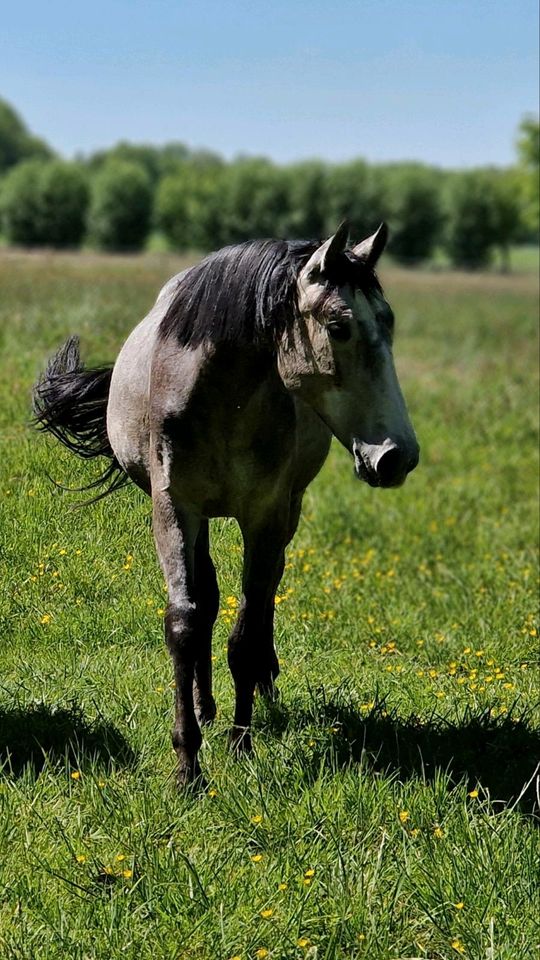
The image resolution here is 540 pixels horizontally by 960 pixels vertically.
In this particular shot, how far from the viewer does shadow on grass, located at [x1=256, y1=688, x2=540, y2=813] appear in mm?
4441

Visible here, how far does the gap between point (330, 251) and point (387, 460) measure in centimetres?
76

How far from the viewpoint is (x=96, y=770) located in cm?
415

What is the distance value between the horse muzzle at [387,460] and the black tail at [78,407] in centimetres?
160

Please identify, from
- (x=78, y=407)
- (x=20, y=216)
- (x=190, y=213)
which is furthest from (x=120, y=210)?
(x=78, y=407)

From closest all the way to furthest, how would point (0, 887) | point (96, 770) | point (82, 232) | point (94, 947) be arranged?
1. point (94, 947)
2. point (0, 887)
3. point (96, 770)
4. point (82, 232)

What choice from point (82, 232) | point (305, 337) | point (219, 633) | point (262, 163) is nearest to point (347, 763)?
point (219, 633)

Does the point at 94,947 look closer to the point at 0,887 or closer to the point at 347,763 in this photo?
the point at 0,887

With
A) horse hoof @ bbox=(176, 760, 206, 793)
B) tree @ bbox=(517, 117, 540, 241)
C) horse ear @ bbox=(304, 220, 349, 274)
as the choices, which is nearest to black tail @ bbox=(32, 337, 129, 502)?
horse hoof @ bbox=(176, 760, 206, 793)

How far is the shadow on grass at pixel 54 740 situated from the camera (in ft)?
13.9

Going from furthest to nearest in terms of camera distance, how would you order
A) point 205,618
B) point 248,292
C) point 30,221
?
point 30,221 → point 205,618 → point 248,292

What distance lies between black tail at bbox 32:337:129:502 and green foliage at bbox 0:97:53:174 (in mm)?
28767

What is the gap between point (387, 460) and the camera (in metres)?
3.44

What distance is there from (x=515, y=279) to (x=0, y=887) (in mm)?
43406

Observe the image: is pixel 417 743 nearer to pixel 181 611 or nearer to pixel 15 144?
pixel 181 611
